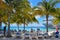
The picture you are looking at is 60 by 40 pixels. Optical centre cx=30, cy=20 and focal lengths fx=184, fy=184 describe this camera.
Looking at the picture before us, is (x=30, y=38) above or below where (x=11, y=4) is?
below

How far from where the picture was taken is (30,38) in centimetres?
1838

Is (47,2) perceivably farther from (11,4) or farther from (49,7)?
(11,4)

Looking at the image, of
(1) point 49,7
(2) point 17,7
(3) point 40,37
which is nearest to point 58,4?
(1) point 49,7

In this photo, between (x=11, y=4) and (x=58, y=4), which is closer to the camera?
(x=11, y=4)

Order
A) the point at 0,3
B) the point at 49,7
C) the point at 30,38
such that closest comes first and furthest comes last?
the point at 30,38
the point at 0,3
the point at 49,7

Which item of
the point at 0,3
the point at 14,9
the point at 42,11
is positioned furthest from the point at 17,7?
the point at 42,11

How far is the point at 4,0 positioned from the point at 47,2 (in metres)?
6.72

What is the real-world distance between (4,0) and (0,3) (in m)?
1.98

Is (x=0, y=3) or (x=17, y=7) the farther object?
(x=17, y=7)

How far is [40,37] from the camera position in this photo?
18922mm

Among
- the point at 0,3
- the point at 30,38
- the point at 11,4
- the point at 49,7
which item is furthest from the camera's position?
the point at 49,7

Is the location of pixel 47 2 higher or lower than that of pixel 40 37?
higher

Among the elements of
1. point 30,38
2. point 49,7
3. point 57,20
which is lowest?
point 30,38

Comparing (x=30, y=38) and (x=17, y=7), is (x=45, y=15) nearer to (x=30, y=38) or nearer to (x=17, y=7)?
(x=17, y=7)
